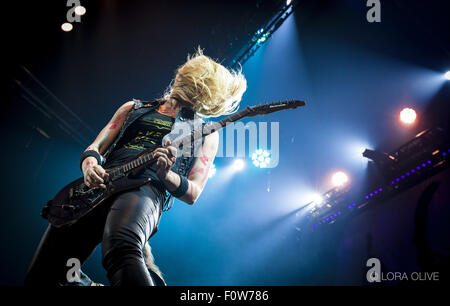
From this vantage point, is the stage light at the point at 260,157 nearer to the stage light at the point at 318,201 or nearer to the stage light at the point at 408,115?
the stage light at the point at 318,201

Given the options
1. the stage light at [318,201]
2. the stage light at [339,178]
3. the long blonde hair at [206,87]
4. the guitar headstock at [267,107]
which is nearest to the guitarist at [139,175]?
the long blonde hair at [206,87]

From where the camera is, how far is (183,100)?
2.22 m

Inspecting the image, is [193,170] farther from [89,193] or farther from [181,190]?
[89,193]

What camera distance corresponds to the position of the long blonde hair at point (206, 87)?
2.20 m

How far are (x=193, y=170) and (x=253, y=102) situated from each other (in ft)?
22.7

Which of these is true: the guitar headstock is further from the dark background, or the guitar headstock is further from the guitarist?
the dark background

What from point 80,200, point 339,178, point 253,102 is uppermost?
point 253,102

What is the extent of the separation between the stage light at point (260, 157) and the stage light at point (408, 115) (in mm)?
4044

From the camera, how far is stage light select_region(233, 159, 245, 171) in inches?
386

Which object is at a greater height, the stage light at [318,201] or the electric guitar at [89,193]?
the stage light at [318,201]

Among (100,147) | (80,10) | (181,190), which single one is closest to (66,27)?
(80,10)

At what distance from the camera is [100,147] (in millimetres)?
2012

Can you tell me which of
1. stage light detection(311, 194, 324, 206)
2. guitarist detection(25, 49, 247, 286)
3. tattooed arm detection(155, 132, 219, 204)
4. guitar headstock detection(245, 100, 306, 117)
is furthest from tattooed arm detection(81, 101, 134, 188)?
stage light detection(311, 194, 324, 206)
